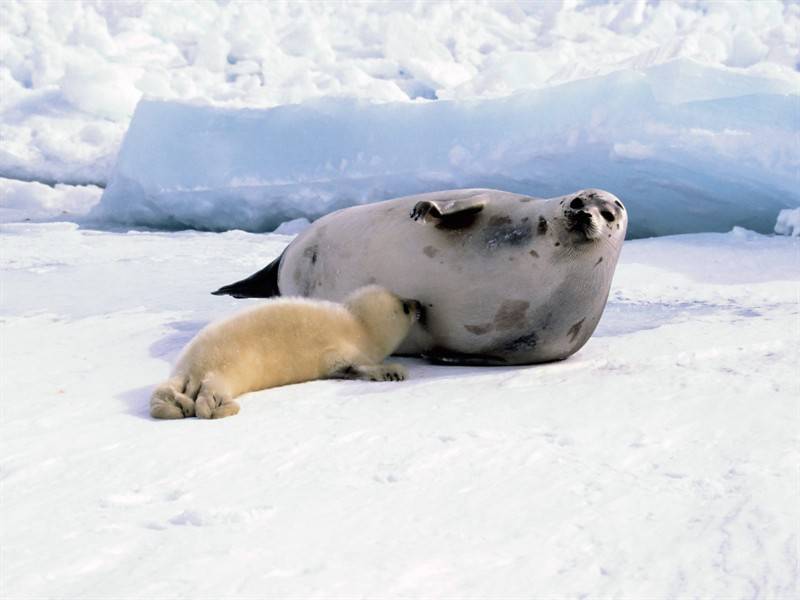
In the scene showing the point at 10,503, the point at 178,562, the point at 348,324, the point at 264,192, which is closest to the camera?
the point at 178,562

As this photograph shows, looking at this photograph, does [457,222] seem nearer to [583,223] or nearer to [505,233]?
[505,233]

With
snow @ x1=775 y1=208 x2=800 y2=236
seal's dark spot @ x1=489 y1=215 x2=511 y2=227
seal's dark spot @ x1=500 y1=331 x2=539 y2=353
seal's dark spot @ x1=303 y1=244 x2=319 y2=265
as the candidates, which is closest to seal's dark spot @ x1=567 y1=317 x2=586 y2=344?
seal's dark spot @ x1=500 y1=331 x2=539 y2=353

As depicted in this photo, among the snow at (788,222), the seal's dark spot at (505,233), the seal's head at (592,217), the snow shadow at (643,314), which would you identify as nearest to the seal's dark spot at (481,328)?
the seal's dark spot at (505,233)

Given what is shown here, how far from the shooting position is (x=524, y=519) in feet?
4.51

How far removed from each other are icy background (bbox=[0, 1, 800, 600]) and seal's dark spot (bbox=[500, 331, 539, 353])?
0.09m

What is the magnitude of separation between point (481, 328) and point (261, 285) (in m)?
1.36

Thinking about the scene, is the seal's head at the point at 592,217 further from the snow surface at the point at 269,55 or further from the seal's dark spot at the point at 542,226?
the snow surface at the point at 269,55

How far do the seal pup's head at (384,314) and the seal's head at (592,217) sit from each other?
0.53m

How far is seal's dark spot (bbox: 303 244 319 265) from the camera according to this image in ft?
10.8

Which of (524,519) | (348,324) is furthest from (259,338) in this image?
(524,519)

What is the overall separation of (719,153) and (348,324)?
4273mm

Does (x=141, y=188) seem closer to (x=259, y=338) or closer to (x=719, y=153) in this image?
(x=719, y=153)

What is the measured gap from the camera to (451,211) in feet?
9.07

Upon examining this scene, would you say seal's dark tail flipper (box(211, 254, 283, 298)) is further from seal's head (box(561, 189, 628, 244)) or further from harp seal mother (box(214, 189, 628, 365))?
seal's head (box(561, 189, 628, 244))
